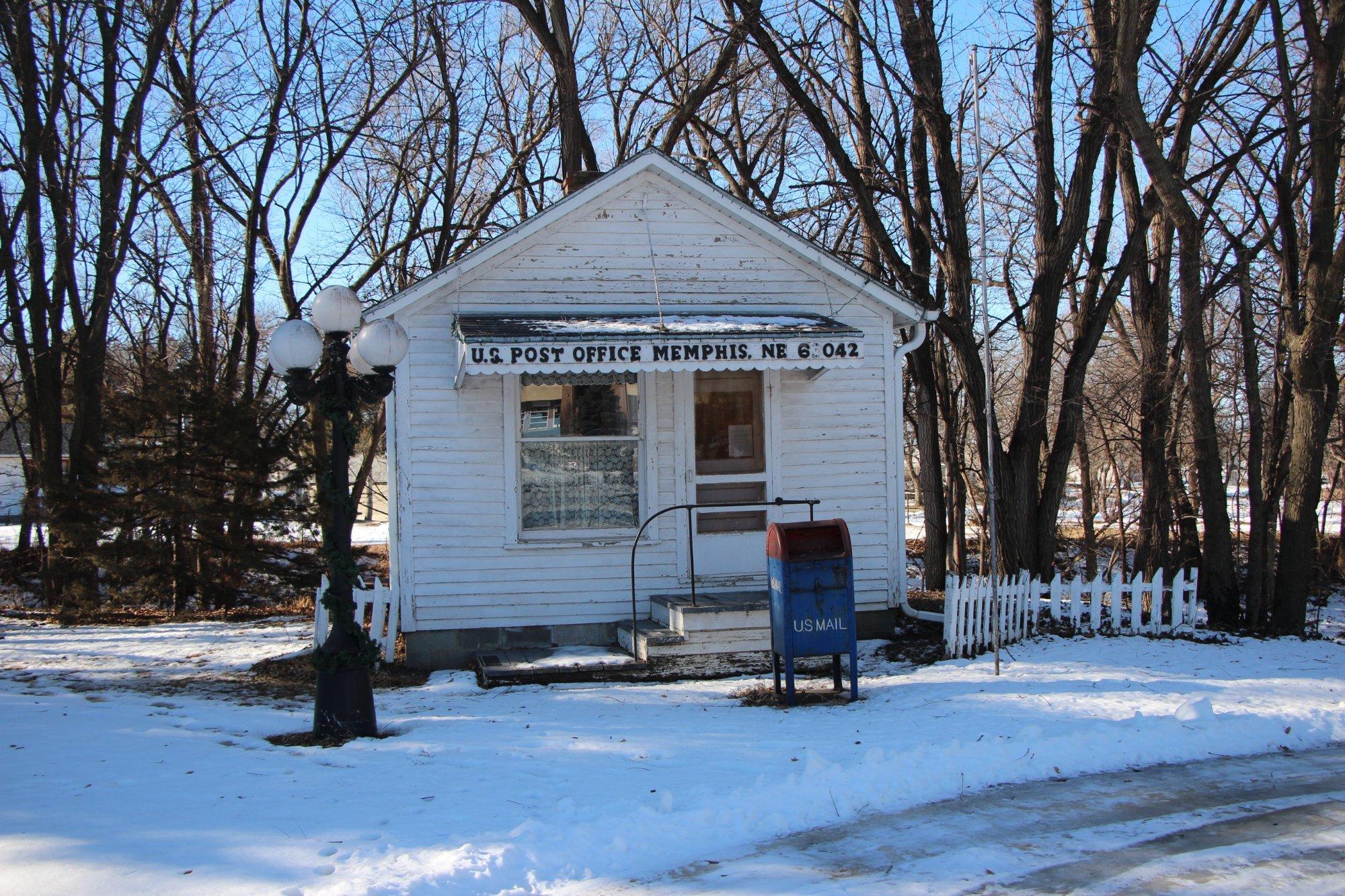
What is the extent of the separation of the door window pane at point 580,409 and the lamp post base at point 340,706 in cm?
406

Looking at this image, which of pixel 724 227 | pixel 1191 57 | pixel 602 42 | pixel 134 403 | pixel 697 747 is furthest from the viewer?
pixel 602 42

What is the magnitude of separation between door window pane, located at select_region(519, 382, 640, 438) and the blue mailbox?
3078 mm

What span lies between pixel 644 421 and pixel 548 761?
15.9ft

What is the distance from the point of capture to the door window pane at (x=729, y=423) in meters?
11.1

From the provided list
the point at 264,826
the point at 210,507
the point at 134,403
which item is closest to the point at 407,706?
the point at 264,826

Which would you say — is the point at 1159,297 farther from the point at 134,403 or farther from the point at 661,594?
the point at 134,403

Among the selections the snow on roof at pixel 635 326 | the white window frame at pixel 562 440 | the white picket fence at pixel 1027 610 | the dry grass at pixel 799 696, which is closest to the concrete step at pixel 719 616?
the dry grass at pixel 799 696

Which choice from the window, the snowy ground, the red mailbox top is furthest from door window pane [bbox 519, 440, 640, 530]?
the red mailbox top

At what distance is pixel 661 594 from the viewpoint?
421 inches

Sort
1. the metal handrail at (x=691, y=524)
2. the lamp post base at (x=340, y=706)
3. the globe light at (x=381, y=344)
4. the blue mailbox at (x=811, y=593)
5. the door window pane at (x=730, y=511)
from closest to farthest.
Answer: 1. the lamp post base at (x=340, y=706)
2. the globe light at (x=381, y=344)
3. the blue mailbox at (x=811, y=593)
4. the metal handrail at (x=691, y=524)
5. the door window pane at (x=730, y=511)

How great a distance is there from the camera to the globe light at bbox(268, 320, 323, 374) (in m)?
7.14

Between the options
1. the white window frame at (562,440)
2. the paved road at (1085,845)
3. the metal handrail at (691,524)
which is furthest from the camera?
the white window frame at (562,440)

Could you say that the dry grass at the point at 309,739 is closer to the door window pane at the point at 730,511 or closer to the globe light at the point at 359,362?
the globe light at the point at 359,362

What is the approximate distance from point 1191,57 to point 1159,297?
3338 mm
